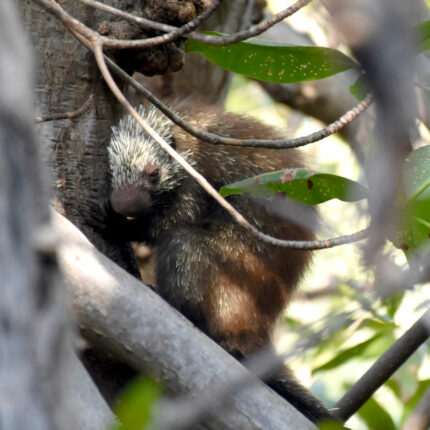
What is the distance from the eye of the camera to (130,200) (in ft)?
7.07

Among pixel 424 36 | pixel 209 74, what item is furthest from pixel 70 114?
pixel 209 74

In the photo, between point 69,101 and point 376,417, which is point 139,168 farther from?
point 376,417

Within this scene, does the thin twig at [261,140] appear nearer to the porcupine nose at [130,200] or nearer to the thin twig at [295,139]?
the thin twig at [295,139]

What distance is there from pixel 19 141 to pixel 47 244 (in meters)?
0.09

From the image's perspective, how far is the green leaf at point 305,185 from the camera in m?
1.62

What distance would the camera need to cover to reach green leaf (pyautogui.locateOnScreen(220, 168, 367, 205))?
63.7 inches

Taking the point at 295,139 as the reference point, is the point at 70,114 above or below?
below

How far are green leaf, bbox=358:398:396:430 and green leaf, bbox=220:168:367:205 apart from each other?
54 centimetres

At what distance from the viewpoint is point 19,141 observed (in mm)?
482

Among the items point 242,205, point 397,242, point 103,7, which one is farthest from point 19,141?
point 242,205

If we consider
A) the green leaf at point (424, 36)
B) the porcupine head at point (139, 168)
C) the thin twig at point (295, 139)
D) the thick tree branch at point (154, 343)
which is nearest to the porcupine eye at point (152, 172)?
the porcupine head at point (139, 168)

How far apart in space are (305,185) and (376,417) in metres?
0.61

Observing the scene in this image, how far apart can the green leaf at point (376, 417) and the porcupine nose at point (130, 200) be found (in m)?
0.92

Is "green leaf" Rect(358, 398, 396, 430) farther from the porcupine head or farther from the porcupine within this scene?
the porcupine head
